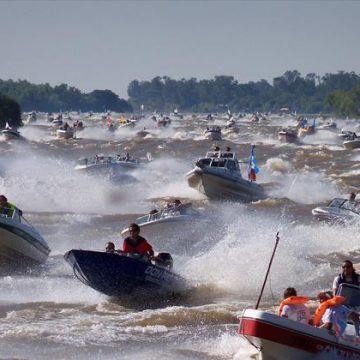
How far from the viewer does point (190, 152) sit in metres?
84.5

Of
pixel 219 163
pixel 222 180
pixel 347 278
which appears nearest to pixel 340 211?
pixel 222 180

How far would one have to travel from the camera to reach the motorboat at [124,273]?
21297 mm

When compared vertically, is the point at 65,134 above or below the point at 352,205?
below

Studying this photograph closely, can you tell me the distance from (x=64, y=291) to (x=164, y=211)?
927cm

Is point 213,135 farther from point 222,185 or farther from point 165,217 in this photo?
point 165,217

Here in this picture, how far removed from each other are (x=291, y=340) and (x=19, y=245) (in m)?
11.7

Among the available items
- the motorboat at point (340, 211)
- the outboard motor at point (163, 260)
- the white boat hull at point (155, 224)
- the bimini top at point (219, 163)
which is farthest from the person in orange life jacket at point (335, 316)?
the bimini top at point (219, 163)

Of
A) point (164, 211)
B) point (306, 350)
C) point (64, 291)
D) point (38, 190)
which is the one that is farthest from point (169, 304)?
point (38, 190)

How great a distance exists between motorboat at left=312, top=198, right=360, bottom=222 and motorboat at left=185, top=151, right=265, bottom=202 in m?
6.32

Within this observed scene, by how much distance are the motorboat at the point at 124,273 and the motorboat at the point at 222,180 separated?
815 inches

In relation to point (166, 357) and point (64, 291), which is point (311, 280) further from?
point (166, 357)

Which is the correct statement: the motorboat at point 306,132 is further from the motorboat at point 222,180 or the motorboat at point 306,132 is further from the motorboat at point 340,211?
the motorboat at point 340,211

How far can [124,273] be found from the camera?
2152 cm

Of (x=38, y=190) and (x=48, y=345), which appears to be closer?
(x=48, y=345)
